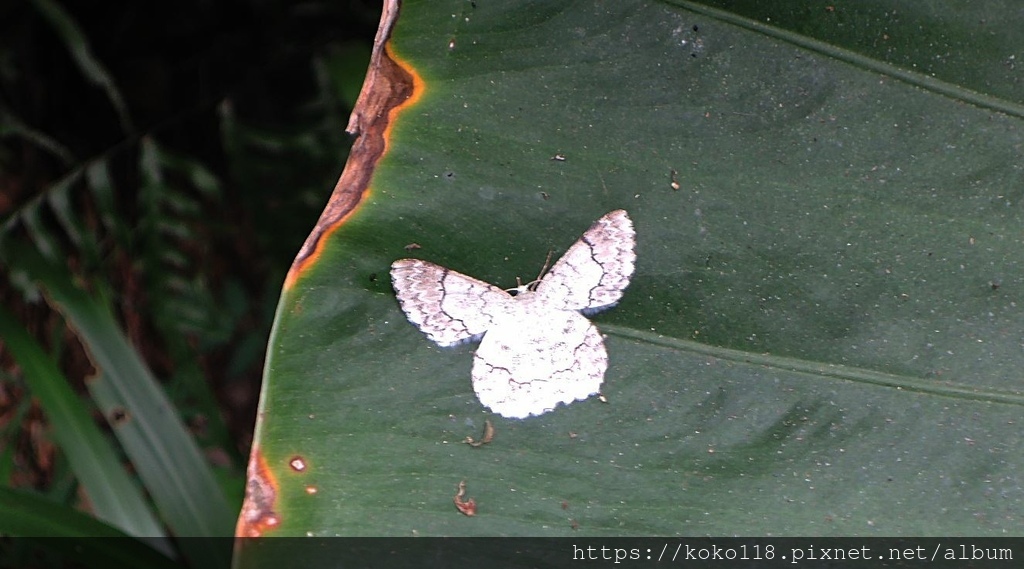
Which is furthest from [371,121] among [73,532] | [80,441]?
[80,441]

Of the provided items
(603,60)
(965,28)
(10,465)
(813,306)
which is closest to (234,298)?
(10,465)

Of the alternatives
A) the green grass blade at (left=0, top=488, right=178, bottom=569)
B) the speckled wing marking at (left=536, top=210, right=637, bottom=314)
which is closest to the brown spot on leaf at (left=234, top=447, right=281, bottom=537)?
the speckled wing marking at (left=536, top=210, right=637, bottom=314)

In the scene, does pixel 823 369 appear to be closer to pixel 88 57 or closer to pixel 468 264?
pixel 468 264

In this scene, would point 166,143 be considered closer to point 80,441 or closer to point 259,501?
point 80,441

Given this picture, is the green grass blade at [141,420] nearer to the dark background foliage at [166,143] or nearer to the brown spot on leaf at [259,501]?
the dark background foliage at [166,143]

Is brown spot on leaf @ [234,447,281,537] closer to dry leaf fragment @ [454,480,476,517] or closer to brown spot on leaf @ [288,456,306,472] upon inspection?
brown spot on leaf @ [288,456,306,472]

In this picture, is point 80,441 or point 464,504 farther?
point 80,441

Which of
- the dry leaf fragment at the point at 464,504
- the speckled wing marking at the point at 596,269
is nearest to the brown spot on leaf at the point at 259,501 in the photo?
the dry leaf fragment at the point at 464,504
